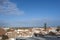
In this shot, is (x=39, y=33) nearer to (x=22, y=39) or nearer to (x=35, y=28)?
(x=35, y=28)

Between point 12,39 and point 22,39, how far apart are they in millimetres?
1306

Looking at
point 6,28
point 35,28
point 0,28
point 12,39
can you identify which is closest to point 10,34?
point 12,39

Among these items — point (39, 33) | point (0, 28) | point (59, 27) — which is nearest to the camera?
point (0, 28)

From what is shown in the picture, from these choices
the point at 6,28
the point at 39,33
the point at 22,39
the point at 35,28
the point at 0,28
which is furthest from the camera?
the point at 35,28

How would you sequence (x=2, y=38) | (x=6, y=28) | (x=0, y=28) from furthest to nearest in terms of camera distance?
(x=6, y=28) < (x=0, y=28) < (x=2, y=38)

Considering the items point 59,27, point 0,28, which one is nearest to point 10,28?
point 0,28

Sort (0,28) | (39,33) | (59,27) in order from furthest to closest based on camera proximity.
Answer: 1. (59,27)
2. (39,33)
3. (0,28)

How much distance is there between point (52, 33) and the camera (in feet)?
83.6

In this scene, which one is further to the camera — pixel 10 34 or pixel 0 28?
pixel 0 28

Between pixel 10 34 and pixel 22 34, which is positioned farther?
pixel 22 34

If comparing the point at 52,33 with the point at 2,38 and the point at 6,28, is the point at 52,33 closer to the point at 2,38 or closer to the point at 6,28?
the point at 6,28

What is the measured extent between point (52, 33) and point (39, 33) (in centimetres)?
214

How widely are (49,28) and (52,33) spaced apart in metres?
4.57

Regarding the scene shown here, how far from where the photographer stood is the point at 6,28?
936 inches
